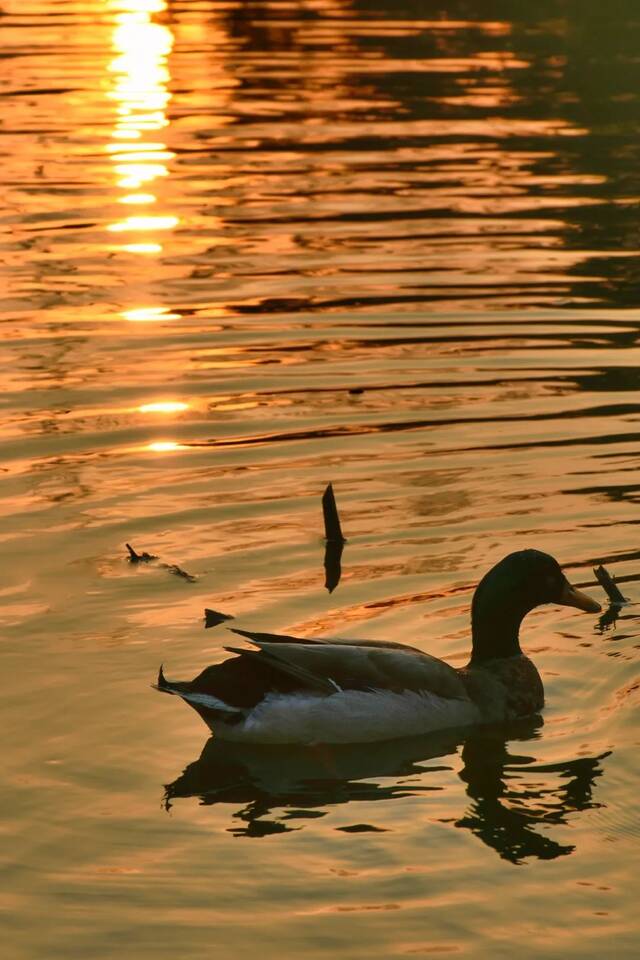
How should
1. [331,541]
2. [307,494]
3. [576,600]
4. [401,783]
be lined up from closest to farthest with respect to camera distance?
[401,783]
[576,600]
[331,541]
[307,494]

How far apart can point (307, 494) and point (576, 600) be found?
3155 millimetres

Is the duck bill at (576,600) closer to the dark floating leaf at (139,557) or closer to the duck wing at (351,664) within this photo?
the duck wing at (351,664)

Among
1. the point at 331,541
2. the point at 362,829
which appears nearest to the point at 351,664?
the point at 362,829

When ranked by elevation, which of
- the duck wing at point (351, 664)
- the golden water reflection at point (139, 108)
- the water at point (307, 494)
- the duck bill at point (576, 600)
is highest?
the duck wing at point (351, 664)

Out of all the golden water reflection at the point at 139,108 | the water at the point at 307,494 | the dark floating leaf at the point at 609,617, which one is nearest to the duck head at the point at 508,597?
the water at the point at 307,494

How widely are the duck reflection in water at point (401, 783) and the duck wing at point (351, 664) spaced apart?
35cm

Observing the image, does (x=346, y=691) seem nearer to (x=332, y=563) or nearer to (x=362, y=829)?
(x=362, y=829)

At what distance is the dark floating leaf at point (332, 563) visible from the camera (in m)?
11.4

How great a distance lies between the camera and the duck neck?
9.86 meters

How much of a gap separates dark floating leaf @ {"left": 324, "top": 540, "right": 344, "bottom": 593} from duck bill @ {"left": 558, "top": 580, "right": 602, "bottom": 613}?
5.45 ft

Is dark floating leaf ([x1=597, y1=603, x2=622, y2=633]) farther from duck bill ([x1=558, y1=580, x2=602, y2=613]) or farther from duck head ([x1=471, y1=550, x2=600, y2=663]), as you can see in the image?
duck head ([x1=471, y1=550, x2=600, y2=663])

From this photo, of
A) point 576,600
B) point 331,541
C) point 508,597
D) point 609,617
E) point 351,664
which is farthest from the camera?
point 331,541

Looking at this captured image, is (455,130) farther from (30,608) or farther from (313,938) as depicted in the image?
(313,938)

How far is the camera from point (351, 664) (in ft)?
29.8
